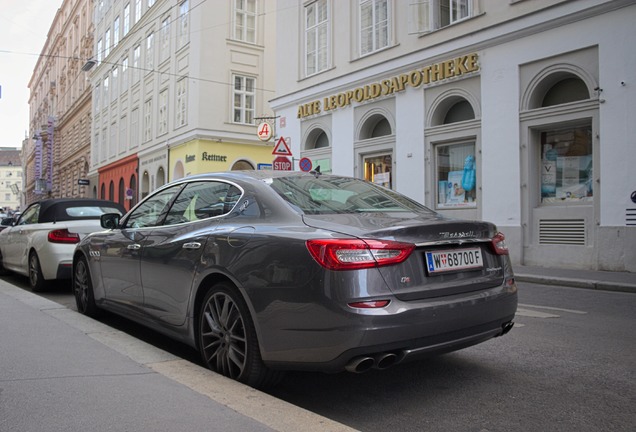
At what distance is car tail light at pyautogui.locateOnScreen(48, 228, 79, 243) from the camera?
7.95m

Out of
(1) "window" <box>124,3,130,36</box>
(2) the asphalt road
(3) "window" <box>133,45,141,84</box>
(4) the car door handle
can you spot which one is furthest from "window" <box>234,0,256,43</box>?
(4) the car door handle

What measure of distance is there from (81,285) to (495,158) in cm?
1092

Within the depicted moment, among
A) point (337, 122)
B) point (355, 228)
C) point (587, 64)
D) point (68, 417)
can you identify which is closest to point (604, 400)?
point (355, 228)

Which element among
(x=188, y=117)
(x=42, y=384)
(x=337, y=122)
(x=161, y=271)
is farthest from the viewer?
(x=188, y=117)

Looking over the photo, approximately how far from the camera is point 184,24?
30.3 m

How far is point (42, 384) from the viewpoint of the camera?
3.36 metres

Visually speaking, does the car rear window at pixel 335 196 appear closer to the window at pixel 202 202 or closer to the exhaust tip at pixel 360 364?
the window at pixel 202 202

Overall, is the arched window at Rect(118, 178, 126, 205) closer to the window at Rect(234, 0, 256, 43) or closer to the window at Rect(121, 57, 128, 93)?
the window at Rect(121, 57, 128, 93)

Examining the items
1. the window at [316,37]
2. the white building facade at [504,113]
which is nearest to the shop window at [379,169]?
the white building facade at [504,113]

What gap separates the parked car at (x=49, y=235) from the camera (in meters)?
7.91

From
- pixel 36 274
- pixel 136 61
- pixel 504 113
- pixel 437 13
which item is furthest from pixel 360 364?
pixel 136 61

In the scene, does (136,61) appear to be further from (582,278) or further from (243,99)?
(582,278)

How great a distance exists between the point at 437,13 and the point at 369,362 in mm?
14979

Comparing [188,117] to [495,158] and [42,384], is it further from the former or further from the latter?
[42,384]
